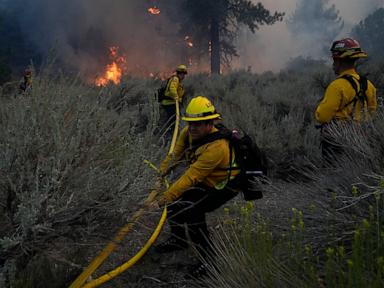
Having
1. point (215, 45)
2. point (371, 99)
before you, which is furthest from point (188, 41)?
point (371, 99)

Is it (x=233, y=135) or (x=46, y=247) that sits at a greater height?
(x=233, y=135)

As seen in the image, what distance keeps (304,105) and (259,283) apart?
7.37 metres

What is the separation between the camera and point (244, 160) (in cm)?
379

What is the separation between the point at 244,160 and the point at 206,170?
16.4 inches

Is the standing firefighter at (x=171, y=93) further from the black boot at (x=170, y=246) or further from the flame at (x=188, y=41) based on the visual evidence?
the flame at (x=188, y=41)

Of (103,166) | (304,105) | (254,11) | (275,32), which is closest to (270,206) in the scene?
(103,166)

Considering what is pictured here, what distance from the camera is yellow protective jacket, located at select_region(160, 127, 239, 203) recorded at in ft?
11.3

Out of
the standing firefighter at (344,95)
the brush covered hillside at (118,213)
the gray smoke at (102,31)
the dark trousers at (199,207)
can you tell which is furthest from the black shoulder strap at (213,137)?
the gray smoke at (102,31)

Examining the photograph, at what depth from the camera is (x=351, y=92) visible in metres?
4.26

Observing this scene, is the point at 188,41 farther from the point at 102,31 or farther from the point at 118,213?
the point at 118,213

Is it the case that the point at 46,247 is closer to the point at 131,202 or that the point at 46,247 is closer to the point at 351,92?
the point at 131,202

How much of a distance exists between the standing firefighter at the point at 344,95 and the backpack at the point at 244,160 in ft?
2.73

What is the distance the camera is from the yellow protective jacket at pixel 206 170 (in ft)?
11.3

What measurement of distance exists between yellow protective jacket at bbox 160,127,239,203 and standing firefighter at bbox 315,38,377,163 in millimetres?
1137
